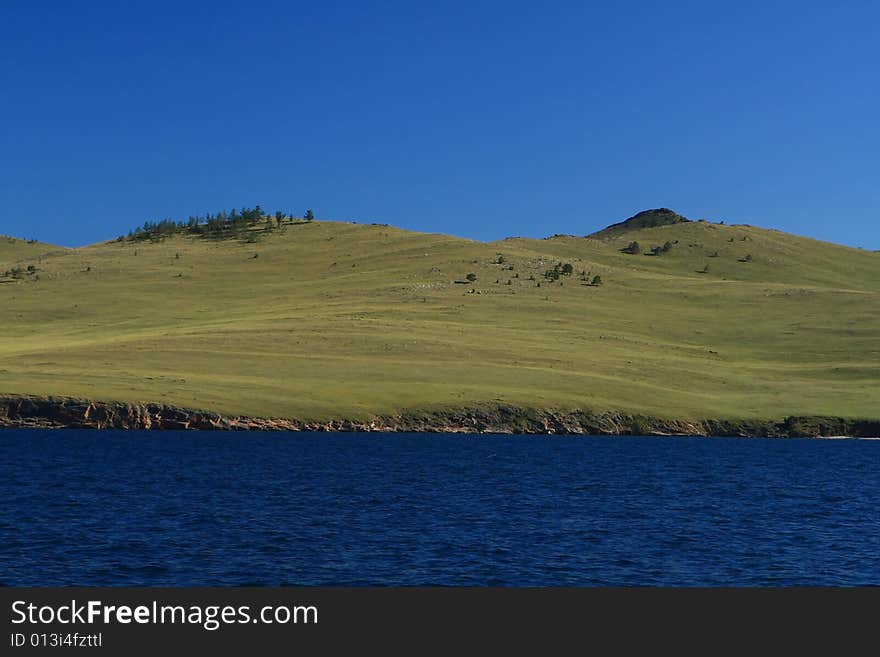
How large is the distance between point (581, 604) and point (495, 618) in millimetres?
3257

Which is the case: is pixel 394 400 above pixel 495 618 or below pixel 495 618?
above

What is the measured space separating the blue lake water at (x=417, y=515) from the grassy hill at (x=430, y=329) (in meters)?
18.4

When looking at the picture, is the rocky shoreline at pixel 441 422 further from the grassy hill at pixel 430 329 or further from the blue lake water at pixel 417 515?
the blue lake water at pixel 417 515

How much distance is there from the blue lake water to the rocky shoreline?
5553mm

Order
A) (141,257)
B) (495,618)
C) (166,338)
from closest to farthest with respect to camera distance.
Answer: (495,618) → (166,338) → (141,257)

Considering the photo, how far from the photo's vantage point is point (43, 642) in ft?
83.7

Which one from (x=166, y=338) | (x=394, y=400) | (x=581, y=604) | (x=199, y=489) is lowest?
(x=581, y=604)

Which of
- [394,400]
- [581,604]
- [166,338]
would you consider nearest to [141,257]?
[166,338]

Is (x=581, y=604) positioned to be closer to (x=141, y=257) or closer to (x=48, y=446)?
(x=48, y=446)

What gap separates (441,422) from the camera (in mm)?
101062

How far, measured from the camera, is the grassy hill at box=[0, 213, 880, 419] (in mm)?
107438

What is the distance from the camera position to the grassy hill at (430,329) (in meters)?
107

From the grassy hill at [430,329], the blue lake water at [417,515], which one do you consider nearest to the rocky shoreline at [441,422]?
the grassy hill at [430,329]

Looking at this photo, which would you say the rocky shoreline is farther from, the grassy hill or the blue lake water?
the blue lake water
